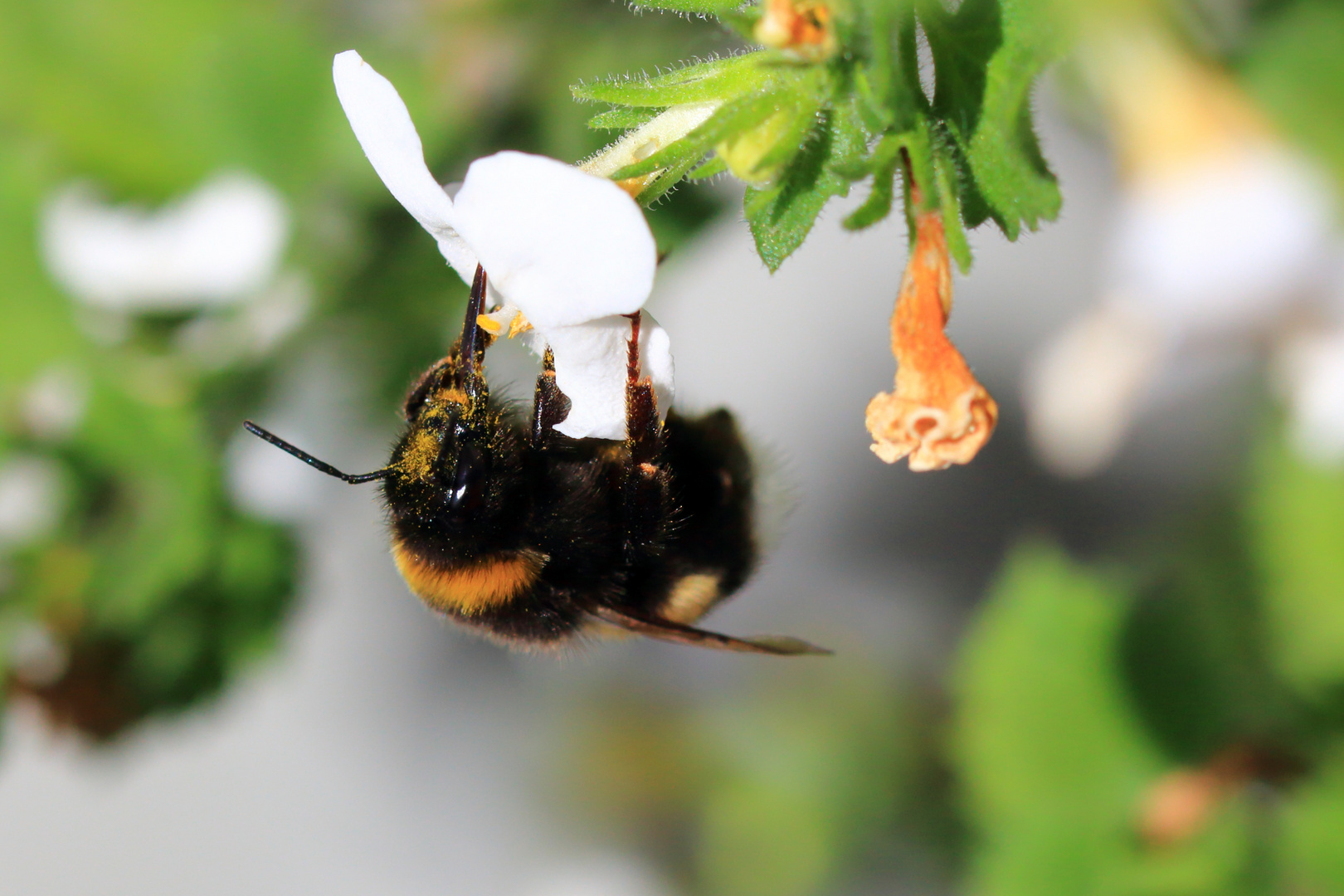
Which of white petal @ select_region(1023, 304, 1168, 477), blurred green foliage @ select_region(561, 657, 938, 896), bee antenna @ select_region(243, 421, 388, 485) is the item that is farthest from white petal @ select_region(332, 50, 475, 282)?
blurred green foliage @ select_region(561, 657, 938, 896)

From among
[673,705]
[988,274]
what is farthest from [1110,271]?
[673,705]

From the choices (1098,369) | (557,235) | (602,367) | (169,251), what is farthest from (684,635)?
(169,251)

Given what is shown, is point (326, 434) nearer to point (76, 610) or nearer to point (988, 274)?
point (76, 610)

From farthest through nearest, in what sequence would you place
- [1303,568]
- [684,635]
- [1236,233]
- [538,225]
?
1. [1303,568]
2. [1236,233]
3. [684,635]
4. [538,225]

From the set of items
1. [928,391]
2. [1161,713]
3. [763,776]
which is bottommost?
[763,776]

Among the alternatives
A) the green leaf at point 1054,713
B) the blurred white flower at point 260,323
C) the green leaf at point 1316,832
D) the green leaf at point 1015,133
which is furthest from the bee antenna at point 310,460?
the green leaf at point 1316,832

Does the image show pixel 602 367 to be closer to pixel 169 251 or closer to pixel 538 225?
pixel 538 225

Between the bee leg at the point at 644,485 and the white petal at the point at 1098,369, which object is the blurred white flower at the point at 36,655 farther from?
the white petal at the point at 1098,369
